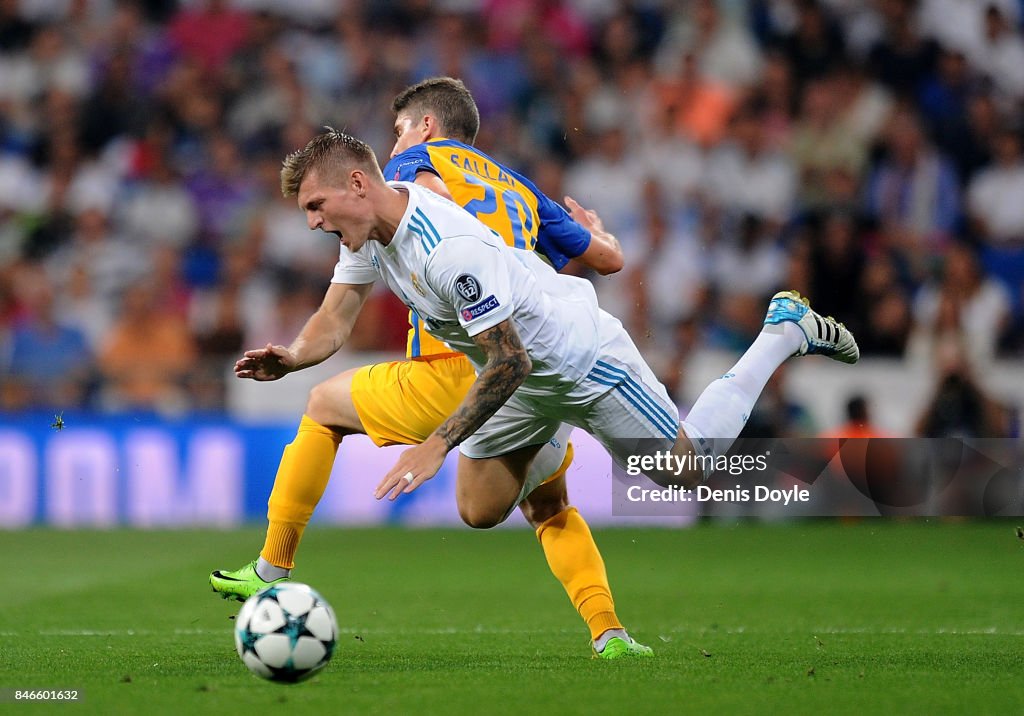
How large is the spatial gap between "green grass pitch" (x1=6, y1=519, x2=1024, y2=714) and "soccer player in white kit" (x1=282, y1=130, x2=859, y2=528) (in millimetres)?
709

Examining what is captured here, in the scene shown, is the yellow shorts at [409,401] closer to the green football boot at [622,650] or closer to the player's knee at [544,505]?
the player's knee at [544,505]

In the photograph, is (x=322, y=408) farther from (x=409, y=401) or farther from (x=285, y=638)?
(x=285, y=638)

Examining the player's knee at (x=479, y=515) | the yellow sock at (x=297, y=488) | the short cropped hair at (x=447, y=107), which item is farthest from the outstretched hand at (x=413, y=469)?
the short cropped hair at (x=447, y=107)

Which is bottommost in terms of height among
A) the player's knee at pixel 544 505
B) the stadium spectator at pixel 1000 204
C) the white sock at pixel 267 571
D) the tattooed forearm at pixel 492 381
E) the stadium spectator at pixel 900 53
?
the white sock at pixel 267 571

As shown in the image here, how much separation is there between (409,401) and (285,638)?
1.37 m

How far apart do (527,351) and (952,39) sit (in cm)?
958

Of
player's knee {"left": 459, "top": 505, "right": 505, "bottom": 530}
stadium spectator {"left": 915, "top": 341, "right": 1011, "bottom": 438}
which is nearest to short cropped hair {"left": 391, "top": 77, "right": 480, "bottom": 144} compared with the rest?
player's knee {"left": 459, "top": 505, "right": 505, "bottom": 530}

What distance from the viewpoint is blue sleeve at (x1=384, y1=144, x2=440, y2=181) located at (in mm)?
5605

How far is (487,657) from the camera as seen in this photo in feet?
17.8

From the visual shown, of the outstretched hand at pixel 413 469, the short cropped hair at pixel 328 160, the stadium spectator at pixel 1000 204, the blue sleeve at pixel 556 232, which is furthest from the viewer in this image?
the stadium spectator at pixel 1000 204

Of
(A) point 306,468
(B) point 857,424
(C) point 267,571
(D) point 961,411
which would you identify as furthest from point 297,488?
(D) point 961,411

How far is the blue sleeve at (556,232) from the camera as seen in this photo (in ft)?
19.8

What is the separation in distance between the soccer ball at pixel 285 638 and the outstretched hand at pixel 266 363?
96cm

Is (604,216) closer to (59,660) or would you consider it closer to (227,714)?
(59,660)
